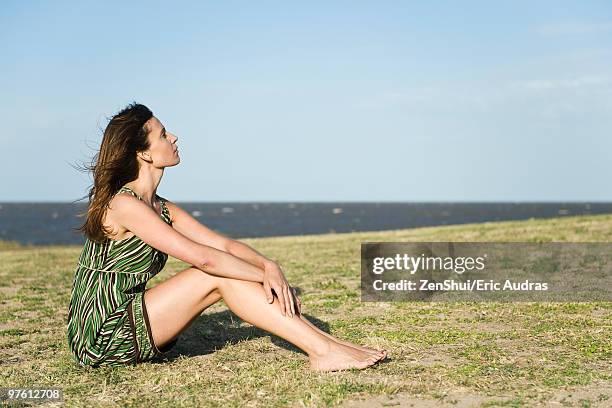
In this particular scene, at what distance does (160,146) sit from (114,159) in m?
0.40

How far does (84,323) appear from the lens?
5.57m

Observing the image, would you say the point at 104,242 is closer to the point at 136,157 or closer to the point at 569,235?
the point at 136,157

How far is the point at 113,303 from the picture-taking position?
5500mm

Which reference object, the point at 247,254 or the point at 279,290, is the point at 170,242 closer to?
the point at 247,254

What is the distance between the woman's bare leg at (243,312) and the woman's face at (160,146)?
989 mm

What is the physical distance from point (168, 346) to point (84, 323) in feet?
2.41

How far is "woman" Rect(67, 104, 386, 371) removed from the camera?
543cm

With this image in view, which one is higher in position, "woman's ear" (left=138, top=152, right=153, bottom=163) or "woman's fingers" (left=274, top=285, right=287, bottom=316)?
"woman's ear" (left=138, top=152, right=153, bottom=163)

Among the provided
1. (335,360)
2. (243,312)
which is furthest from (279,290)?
(335,360)

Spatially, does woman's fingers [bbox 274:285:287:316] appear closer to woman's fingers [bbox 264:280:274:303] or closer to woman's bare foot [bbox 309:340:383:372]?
woman's fingers [bbox 264:280:274:303]

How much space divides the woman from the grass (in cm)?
25

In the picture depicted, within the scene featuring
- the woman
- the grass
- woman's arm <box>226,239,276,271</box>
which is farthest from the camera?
woman's arm <box>226,239,276,271</box>

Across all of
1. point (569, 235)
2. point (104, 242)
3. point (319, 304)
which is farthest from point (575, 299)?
point (569, 235)

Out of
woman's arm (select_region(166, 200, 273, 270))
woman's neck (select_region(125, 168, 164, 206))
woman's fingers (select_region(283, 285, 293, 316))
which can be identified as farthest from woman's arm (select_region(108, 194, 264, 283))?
woman's arm (select_region(166, 200, 273, 270))
